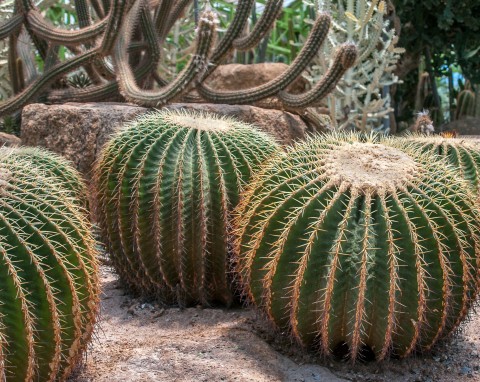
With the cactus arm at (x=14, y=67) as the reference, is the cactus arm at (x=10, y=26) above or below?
above

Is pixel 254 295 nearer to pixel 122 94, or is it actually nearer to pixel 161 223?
pixel 161 223

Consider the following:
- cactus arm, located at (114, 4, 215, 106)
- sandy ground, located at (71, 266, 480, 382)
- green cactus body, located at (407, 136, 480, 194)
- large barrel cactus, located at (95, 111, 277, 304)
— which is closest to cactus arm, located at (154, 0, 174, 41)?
cactus arm, located at (114, 4, 215, 106)

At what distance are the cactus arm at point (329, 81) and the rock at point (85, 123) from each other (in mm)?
185

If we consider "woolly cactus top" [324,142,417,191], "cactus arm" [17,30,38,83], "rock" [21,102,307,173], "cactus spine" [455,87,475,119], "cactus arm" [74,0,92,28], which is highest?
"cactus arm" [74,0,92,28]

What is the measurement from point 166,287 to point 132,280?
18 centimetres

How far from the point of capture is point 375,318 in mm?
2605

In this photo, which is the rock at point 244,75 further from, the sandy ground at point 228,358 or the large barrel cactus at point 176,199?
the sandy ground at point 228,358

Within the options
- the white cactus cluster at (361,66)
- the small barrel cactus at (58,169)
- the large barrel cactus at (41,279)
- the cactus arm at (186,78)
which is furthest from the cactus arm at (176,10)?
the large barrel cactus at (41,279)

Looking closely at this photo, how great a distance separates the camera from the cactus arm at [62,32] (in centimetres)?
516

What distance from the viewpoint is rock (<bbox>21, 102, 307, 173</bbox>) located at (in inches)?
180

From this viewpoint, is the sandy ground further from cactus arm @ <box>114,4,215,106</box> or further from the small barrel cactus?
cactus arm @ <box>114,4,215,106</box>

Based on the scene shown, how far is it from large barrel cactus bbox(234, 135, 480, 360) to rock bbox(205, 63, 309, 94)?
11.3 feet

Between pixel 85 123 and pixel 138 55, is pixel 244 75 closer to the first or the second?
pixel 138 55

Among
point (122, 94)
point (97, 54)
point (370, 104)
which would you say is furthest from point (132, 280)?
point (370, 104)
